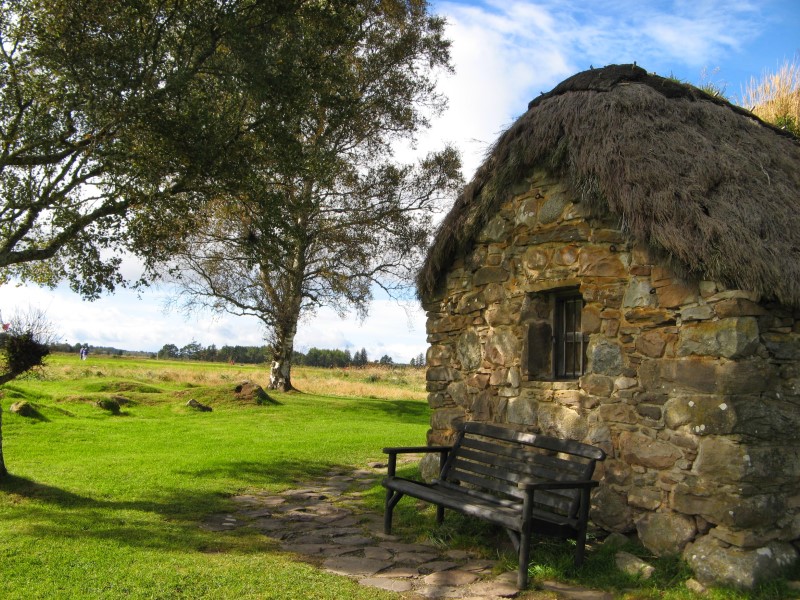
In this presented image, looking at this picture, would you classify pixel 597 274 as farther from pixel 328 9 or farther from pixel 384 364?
pixel 384 364

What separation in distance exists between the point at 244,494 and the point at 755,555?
6246 millimetres

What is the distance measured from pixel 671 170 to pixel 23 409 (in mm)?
13130

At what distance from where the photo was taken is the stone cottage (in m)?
5.20

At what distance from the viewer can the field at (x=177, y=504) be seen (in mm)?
5109

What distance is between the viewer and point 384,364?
4881cm

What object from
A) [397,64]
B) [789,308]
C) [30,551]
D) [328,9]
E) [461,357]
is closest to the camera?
[789,308]

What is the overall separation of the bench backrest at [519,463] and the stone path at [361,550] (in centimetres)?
77

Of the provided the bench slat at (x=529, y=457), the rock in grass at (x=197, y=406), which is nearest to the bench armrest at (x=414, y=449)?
the bench slat at (x=529, y=457)

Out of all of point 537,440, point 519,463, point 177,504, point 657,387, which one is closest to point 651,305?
point 657,387

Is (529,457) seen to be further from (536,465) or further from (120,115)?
(120,115)

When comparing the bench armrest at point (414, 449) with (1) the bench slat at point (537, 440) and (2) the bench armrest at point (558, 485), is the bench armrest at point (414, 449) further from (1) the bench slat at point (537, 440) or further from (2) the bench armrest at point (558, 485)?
(2) the bench armrest at point (558, 485)

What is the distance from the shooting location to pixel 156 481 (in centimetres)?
929

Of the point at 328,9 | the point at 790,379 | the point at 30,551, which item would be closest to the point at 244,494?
the point at 30,551

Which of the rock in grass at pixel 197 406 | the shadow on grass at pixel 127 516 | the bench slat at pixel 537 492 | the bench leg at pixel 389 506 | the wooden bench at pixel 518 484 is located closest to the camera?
the wooden bench at pixel 518 484
